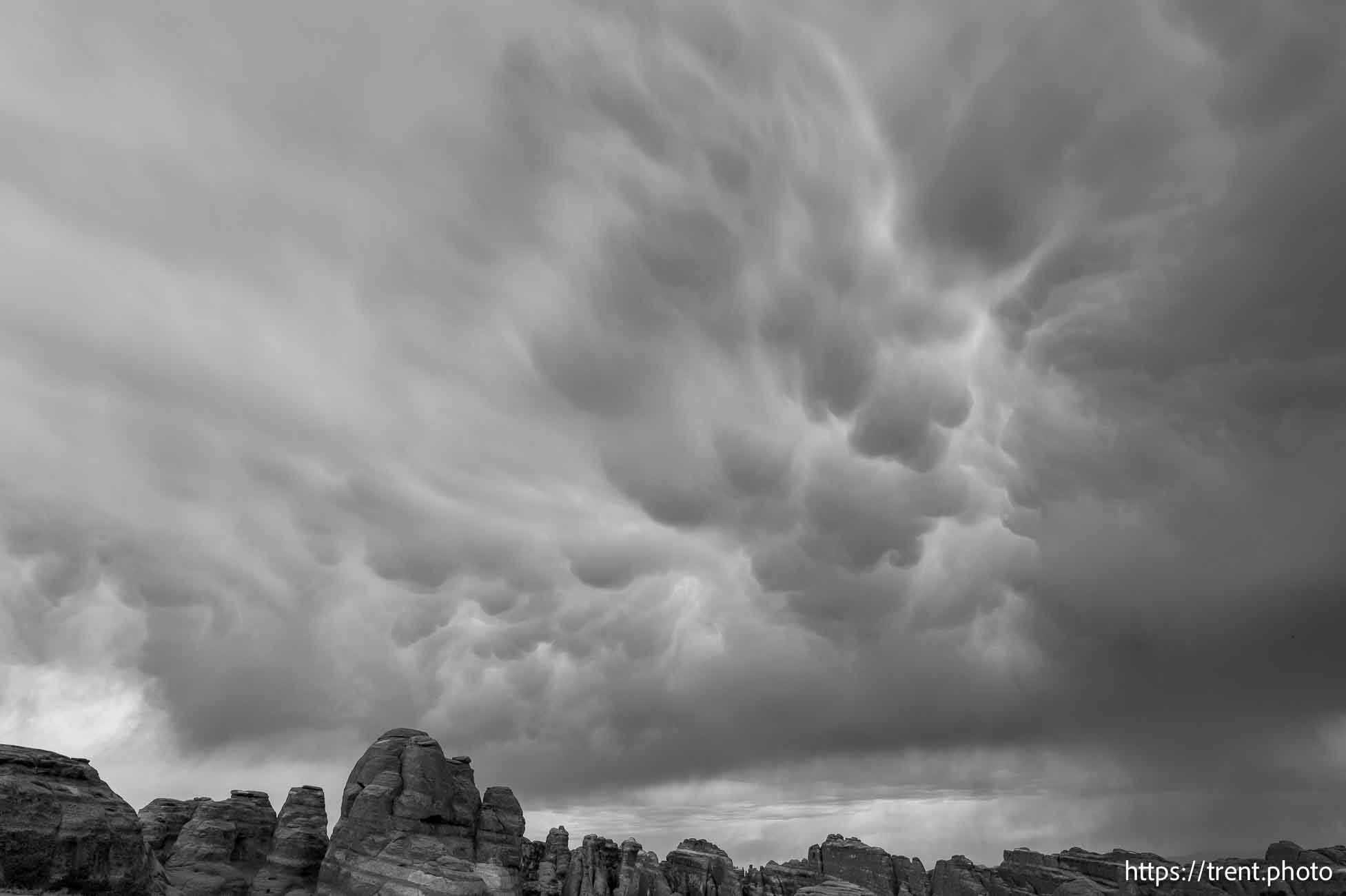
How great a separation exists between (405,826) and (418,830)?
1.97 metres

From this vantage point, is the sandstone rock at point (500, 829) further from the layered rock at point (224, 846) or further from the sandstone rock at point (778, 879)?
the sandstone rock at point (778, 879)

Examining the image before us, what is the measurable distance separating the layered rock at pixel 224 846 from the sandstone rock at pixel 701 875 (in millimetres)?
83991

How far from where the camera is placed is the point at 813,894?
101625mm

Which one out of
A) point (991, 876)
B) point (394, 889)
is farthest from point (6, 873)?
point (991, 876)

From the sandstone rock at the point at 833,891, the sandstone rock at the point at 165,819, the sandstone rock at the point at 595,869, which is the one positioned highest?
the sandstone rock at the point at 165,819

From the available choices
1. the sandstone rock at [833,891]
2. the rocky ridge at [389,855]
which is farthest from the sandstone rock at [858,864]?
the sandstone rock at [833,891]

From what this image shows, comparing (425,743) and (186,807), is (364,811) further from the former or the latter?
(186,807)

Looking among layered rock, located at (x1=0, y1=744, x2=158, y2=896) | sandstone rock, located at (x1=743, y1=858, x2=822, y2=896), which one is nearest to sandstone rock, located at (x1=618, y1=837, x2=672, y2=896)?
sandstone rock, located at (x1=743, y1=858, x2=822, y2=896)

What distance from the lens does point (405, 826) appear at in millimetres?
97750

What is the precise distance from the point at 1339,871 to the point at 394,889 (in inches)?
5840

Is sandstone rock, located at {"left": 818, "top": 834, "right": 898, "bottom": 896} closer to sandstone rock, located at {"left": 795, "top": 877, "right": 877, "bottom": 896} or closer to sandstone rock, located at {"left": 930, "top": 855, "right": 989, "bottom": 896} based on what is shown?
sandstone rock, located at {"left": 930, "top": 855, "right": 989, "bottom": 896}

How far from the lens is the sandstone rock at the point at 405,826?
284 ft

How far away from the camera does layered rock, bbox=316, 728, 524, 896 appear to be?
8669 centimetres

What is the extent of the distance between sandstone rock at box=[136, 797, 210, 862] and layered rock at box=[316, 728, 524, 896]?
30.5 metres
